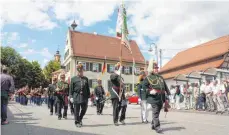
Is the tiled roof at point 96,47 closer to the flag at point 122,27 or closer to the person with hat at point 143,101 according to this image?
the flag at point 122,27

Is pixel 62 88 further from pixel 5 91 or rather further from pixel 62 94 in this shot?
pixel 5 91

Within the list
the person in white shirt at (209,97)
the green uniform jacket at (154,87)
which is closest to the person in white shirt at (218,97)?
the person in white shirt at (209,97)

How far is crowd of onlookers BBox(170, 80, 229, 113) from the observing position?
57.1 feet

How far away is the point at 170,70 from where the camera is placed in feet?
168

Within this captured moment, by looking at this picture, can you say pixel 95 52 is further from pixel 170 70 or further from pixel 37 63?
pixel 37 63

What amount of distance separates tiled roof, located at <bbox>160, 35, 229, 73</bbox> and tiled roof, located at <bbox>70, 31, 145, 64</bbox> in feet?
30.1

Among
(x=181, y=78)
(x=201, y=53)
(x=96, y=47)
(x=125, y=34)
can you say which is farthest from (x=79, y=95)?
(x=96, y=47)

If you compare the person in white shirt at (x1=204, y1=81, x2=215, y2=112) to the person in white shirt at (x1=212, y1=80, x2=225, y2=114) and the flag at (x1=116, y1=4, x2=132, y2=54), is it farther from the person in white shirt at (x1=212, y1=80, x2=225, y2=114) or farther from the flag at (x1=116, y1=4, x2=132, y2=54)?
the flag at (x1=116, y1=4, x2=132, y2=54)

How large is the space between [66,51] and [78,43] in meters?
4.62

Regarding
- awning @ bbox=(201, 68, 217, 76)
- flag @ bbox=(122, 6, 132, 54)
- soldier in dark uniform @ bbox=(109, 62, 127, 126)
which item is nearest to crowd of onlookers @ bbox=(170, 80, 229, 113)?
awning @ bbox=(201, 68, 217, 76)

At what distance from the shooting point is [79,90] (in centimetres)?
1006

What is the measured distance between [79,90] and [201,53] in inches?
1554

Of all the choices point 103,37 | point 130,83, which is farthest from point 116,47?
point 130,83

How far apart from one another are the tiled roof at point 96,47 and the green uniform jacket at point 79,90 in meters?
44.4
